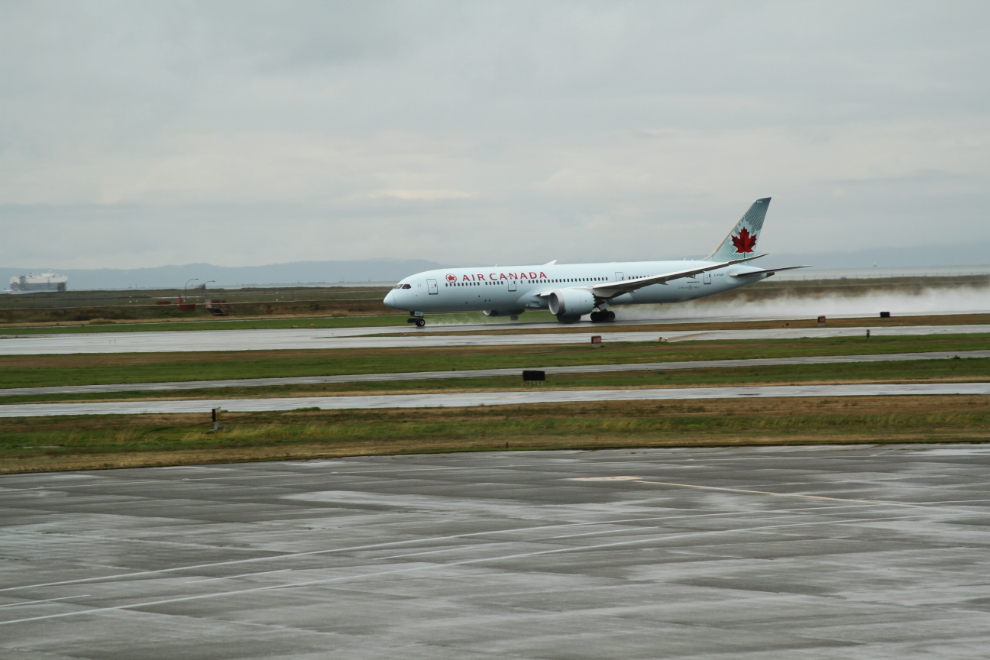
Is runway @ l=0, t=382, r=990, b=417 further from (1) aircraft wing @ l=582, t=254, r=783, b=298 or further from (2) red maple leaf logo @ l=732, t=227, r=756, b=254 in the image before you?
(2) red maple leaf logo @ l=732, t=227, r=756, b=254

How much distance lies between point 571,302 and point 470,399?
45392 mm

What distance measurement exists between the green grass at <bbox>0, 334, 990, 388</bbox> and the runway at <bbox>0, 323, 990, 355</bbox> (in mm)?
3942

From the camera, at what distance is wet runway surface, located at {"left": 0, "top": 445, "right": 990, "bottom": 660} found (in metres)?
9.55

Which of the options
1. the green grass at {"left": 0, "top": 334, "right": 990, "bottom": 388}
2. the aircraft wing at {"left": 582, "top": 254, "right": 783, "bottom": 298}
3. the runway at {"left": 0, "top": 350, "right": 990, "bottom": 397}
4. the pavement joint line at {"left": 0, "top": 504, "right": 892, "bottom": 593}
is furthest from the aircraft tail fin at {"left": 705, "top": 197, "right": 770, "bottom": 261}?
the pavement joint line at {"left": 0, "top": 504, "right": 892, "bottom": 593}

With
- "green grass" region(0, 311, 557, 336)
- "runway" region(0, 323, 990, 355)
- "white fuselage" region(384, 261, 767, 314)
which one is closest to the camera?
"runway" region(0, 323, 990, 355)

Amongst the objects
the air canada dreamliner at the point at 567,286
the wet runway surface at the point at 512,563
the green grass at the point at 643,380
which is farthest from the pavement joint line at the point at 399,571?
the air canada dreamliner at the point at 567,286

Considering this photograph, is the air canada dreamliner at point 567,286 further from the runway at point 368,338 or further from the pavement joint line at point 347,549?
the pavement joint line at point 347,549

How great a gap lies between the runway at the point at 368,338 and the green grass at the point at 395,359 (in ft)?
12.9

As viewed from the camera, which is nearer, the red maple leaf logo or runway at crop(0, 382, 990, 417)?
runway at crop(0, 382, 990, 417)

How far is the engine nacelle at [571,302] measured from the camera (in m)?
79.6

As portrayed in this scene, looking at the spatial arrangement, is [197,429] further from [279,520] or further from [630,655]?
[630,655]

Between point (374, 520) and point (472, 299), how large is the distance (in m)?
64.7

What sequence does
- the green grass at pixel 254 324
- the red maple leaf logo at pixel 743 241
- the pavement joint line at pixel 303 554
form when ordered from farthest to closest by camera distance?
the red maple leaf logo at pixel 743 241 < the green grass at pixel 254 324 < the pavement joint line at pixel 303 554

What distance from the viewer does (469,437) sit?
26.6 metres
